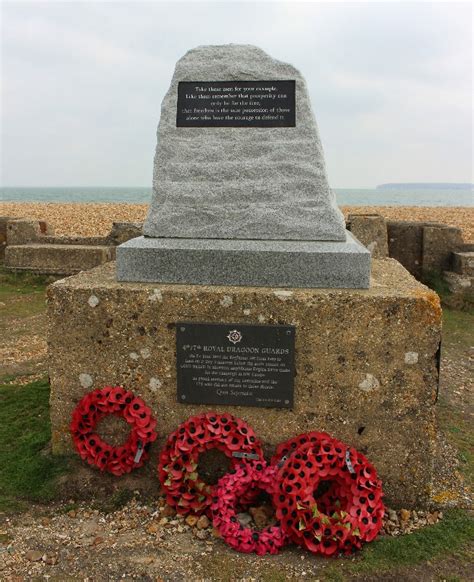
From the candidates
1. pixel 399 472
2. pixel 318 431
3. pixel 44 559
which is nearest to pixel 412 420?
pixel 399 472

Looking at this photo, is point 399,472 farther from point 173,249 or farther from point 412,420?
point 173,249

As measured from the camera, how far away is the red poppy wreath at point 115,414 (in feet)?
12.3

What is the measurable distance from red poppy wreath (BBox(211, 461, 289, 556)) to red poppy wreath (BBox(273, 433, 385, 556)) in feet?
0.32

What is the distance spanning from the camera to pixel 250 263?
3758 millimetres

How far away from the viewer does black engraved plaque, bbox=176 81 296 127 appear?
13.3 ft

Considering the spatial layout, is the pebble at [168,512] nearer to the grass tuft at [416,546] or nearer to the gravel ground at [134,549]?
the gravel ground at [134,549]

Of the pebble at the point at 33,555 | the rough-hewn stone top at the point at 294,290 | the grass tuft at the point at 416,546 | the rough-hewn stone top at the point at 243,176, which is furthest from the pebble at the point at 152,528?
the rough-hewn stone top at the point at 243,176

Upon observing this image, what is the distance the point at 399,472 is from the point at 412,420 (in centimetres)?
37

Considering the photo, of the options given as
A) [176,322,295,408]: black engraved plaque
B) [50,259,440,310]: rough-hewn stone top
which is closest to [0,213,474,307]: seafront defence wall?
[50,259,440,310]: rough-hewn stone top

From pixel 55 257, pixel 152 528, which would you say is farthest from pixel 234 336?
pixel 55 257

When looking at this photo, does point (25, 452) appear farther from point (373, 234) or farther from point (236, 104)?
point (373, 234)

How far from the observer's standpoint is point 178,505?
3578mm

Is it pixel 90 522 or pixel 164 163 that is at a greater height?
pixel 164 163

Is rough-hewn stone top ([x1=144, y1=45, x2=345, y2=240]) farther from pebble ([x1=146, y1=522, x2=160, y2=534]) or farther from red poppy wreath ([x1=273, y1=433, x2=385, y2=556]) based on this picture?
pebble ([x1=146, y1=522, x2=160, y2=534])
